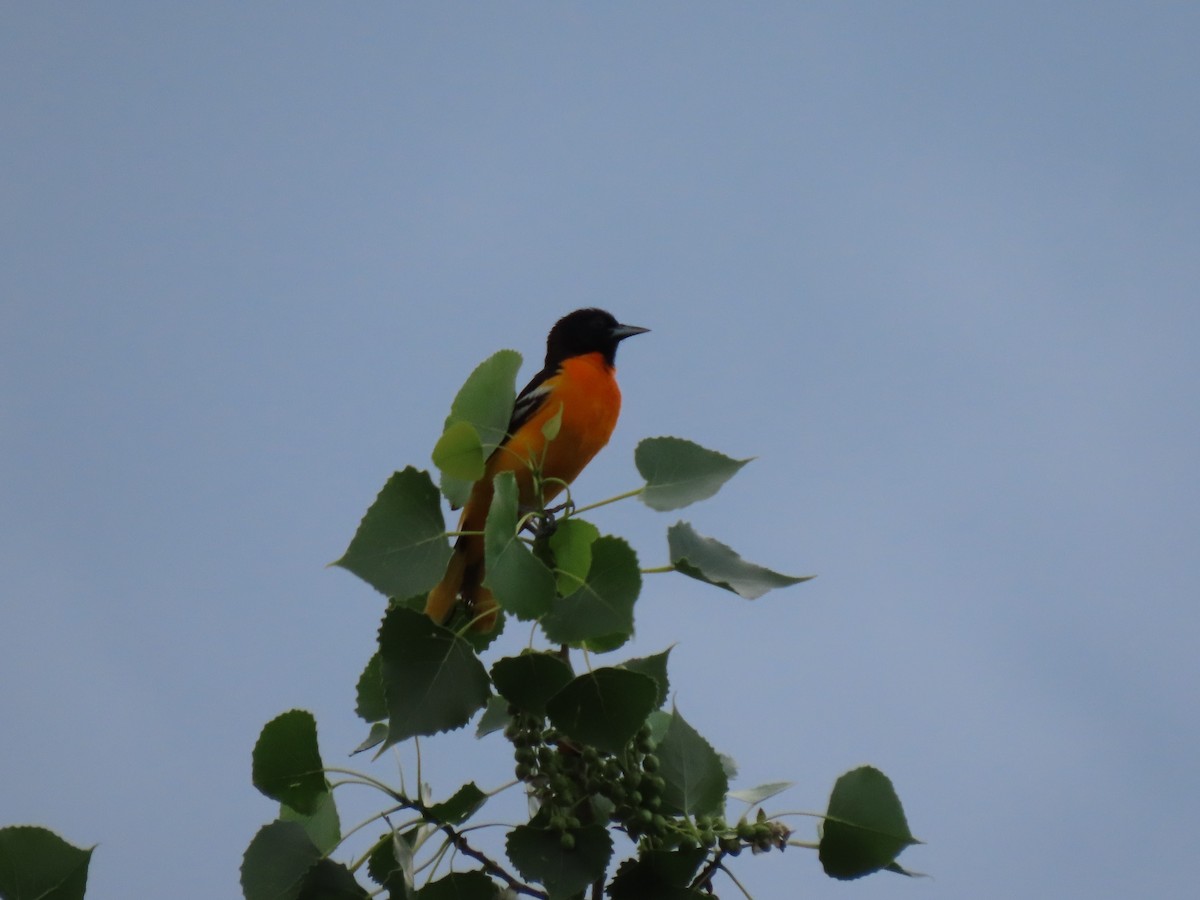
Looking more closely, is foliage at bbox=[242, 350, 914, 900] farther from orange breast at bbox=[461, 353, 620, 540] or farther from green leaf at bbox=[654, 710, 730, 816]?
orange breast at bbox=[461, 353, 620, 540]

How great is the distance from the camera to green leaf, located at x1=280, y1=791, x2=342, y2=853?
6.65ft

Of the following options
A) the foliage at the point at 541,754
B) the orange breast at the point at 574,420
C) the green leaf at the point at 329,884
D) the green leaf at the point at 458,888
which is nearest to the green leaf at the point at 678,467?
the foliage at the point at 541,754

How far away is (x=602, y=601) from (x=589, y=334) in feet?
9.26

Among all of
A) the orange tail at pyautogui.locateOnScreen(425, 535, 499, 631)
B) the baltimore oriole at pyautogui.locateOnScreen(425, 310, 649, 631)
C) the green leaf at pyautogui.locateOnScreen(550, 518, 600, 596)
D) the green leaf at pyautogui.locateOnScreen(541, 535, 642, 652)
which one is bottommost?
the green leaf at pyautogui.locateOnScreen(541, 535, 642, 652)

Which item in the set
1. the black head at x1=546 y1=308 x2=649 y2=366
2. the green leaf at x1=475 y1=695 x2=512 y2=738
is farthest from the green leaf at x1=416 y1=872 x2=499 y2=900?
the black head at x1=546 y1=308 x2=649 y2=366

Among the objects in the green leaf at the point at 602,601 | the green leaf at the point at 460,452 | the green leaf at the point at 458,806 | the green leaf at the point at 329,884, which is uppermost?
the green leaf at the point at 460,452

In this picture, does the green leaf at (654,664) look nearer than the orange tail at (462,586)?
Yes

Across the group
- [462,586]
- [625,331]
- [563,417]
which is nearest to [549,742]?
[462,586]

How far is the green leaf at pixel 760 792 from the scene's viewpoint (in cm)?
201

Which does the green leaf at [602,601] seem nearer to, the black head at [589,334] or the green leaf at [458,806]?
the green leaf at [458,806]

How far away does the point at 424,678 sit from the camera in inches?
72.1

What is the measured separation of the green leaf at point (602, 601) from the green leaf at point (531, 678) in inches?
1.5

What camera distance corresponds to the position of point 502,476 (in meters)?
1.82

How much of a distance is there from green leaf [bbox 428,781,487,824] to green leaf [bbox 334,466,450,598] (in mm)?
319
